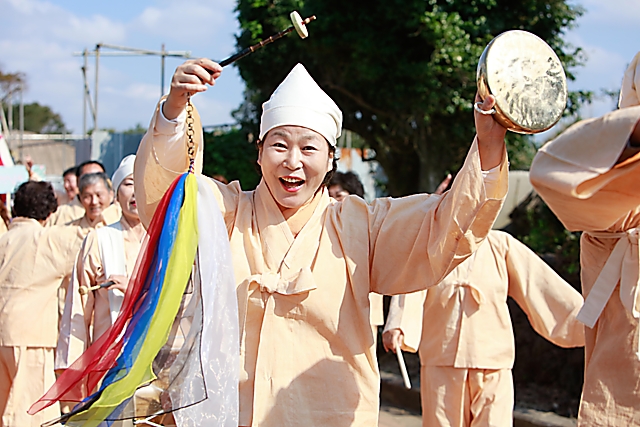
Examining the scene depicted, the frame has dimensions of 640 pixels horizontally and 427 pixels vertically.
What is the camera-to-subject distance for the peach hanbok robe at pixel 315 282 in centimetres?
265

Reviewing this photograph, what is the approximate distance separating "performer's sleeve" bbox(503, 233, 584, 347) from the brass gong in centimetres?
258

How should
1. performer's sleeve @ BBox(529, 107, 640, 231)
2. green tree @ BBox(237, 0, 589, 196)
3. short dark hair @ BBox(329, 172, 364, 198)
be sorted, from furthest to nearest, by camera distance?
green tree @ BBox(237, 0, 589, 196), short dark hair @ BBox(329, 172, 364, 198), performer's sleeve @ BBox(529, 107, 640, 231)

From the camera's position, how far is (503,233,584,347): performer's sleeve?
4664mm

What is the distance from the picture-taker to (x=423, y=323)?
5.13m

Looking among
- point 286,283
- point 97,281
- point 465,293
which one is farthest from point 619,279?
point 97,281

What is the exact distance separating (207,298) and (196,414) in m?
0.39

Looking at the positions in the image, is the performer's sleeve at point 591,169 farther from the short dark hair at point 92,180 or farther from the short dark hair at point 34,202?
the short dark hair at point 92,180

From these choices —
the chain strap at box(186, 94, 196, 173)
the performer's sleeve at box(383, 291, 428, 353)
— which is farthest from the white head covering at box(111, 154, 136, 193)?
the chain strap at box(186, 94, 196, 173)

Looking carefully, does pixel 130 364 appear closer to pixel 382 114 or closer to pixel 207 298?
pixel 207 298

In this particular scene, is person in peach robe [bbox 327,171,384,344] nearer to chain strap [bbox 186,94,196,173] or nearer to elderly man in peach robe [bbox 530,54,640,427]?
elderly man in peach robe [bbox 530,54,640,427]

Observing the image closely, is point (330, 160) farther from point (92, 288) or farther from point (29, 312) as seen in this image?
point (29, 312)

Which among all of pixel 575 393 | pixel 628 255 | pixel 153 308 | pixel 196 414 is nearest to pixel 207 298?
pixel 153 308

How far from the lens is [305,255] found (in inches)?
109

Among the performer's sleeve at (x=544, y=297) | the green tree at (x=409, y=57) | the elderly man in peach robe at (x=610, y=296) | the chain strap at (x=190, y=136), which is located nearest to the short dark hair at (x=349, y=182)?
the performer's sleeve at (x=544, y=297)
